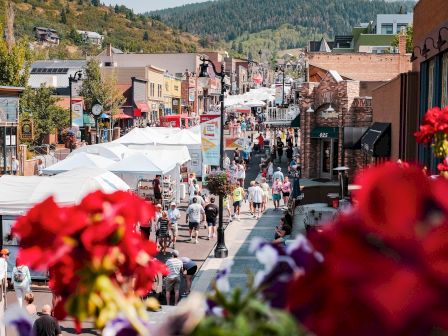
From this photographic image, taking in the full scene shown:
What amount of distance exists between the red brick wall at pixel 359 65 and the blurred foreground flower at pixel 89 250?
45924mm

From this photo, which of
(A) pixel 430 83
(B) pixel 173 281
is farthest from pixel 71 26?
(B) pixel 173 281

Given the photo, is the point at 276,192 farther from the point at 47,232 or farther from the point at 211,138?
the point at 47,232

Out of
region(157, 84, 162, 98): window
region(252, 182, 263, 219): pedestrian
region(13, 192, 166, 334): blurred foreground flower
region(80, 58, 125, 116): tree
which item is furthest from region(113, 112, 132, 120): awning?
region(13, 192, 166, 334): blurred foreground flower

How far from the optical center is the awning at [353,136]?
2981cm

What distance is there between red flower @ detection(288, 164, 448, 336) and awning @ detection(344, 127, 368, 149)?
2829cm

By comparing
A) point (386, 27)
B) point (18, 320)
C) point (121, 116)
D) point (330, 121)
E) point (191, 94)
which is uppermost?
point (386, 27)

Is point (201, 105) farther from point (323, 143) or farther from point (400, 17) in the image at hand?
point (323, 143)

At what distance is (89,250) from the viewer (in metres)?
2.33

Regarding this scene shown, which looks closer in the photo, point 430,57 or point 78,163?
point 430,57

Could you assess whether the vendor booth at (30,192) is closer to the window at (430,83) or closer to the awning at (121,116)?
the window at (430,83)

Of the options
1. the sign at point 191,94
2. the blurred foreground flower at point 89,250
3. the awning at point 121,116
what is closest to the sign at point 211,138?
the blurred foreground flower at point 89,250

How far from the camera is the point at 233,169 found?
107 feet

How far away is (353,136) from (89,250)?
28.4 m

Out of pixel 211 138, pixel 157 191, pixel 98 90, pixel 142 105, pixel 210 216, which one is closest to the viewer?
pixel 210 216
